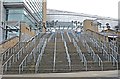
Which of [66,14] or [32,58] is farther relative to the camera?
[66,14]

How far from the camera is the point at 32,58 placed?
17125mm

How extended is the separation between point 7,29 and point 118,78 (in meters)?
27.7

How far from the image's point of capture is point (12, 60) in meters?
16.5

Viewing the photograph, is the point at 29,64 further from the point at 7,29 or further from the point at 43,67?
the point at 7,29

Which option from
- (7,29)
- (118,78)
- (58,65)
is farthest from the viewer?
(7,29)

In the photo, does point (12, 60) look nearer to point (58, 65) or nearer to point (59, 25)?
point (58, 65)

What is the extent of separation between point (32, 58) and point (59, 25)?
58658mm

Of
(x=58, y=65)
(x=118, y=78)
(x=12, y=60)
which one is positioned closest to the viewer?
(x=118, y=78)

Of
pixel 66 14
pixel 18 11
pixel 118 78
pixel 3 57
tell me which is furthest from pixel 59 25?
pixel 118 78

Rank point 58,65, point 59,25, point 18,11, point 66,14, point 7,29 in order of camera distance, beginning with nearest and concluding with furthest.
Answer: point 58,65
point 7,29
point 18,11
point 59,25
point 66,14

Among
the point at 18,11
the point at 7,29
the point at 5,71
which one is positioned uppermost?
the point at 18,11

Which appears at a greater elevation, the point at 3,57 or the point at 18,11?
the point at 18,11

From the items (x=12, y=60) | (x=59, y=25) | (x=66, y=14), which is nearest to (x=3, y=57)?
(x=12, y=60)

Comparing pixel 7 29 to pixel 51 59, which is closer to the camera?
pixel 51 59
